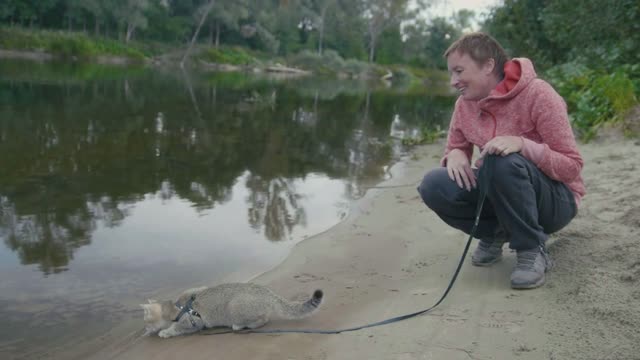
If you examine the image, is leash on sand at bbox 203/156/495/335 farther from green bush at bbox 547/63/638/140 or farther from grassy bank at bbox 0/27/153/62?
grassy bank at bbox 0/27/153/62

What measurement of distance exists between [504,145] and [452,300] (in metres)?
0.88

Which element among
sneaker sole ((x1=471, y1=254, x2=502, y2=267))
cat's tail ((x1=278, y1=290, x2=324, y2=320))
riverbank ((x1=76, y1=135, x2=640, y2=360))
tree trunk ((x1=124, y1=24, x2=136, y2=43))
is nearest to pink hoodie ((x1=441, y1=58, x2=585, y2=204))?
riverbank ((x1=76, y1=135, x2=640, y2=360))

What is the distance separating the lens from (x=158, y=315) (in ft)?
10.7

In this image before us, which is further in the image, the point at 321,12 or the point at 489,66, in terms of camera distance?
the point at 321,12

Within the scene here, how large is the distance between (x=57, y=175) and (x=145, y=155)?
1.68 meters

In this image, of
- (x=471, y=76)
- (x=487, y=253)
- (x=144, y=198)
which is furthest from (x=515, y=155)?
(x=144, y=198)

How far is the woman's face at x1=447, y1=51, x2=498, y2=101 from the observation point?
329 cm

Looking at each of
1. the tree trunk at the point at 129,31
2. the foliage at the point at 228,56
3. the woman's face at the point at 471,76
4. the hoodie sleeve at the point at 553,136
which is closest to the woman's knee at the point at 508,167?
the hoodie sleeve at the point at 553,136

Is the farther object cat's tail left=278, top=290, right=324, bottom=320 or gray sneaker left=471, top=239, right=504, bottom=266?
gray sneaker left=471, top=239, right=504, bottom=266

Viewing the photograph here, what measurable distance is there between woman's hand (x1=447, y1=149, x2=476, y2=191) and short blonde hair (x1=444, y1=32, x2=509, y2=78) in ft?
1.73

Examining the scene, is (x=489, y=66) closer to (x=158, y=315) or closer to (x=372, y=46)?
(x=158, y=315)

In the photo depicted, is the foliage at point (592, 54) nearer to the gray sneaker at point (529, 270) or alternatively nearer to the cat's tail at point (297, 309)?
the gray sneaker at point (529, 270)

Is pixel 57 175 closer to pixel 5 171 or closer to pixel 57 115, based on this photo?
pixel 5 171

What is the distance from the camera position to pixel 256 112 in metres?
15.0
